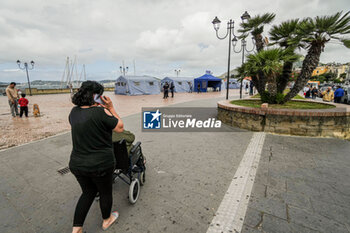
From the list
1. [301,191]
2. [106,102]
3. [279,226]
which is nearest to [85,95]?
[106,102]

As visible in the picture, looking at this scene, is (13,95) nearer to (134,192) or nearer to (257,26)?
(134,192)

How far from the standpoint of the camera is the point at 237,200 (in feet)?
7.77

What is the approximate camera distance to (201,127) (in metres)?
6.43

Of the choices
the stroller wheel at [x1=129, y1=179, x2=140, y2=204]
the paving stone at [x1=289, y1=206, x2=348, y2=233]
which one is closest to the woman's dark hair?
the stroller wheel at [x1=129, y1=179, x2=140, y2=204]

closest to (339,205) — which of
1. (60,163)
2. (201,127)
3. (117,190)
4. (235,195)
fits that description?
(235,195)

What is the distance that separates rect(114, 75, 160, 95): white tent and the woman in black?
2165cm

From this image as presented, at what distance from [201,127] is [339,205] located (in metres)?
4.43

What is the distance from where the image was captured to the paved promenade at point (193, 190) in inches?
78.4

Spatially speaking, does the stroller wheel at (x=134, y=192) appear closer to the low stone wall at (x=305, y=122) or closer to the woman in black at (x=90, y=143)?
the woman in black at (x=90, y=143)

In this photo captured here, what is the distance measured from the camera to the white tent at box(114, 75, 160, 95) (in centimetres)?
2261

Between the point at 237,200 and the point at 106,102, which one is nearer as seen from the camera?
the point at 106,102

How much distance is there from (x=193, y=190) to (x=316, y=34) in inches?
264

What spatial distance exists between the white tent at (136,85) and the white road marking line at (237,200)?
2086 cm

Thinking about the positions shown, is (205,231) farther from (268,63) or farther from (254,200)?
(268,63)
